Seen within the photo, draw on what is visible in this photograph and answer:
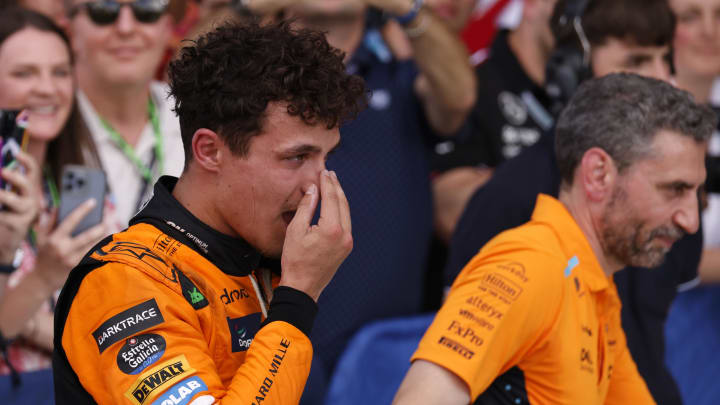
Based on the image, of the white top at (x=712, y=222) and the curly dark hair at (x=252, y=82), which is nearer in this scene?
the curly dark hair at (x=252, y=82)

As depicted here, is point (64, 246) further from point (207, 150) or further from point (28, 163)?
point (207, 150)

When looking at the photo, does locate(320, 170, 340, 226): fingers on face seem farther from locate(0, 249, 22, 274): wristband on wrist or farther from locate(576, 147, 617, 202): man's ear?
locate(0, 249, 22, 274): wristband on wrist

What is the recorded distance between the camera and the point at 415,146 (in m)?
4.54

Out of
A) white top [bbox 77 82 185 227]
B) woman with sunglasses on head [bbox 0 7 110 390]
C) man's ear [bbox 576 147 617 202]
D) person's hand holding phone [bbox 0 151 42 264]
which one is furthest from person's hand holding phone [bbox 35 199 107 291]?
man's ear [bbox 576 147 617 202]

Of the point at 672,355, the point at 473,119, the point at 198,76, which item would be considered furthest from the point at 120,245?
the point at 672,355

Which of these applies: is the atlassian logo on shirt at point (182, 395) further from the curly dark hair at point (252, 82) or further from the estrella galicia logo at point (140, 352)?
the curly dark hair at point (252, 82)

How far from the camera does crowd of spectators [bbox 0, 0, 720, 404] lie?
12.0ft

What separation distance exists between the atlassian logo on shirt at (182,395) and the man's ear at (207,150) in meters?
0.51

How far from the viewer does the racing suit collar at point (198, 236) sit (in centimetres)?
224

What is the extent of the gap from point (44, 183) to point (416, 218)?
1635mm

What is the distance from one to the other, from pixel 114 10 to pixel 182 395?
2.76 meters

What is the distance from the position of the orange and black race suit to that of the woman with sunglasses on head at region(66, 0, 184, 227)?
203cm

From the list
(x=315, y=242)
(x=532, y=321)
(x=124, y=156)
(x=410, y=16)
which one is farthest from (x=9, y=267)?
(x=410, y=16)

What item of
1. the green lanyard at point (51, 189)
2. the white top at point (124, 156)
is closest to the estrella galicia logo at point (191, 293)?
the green lanyard at point (51, 189)
